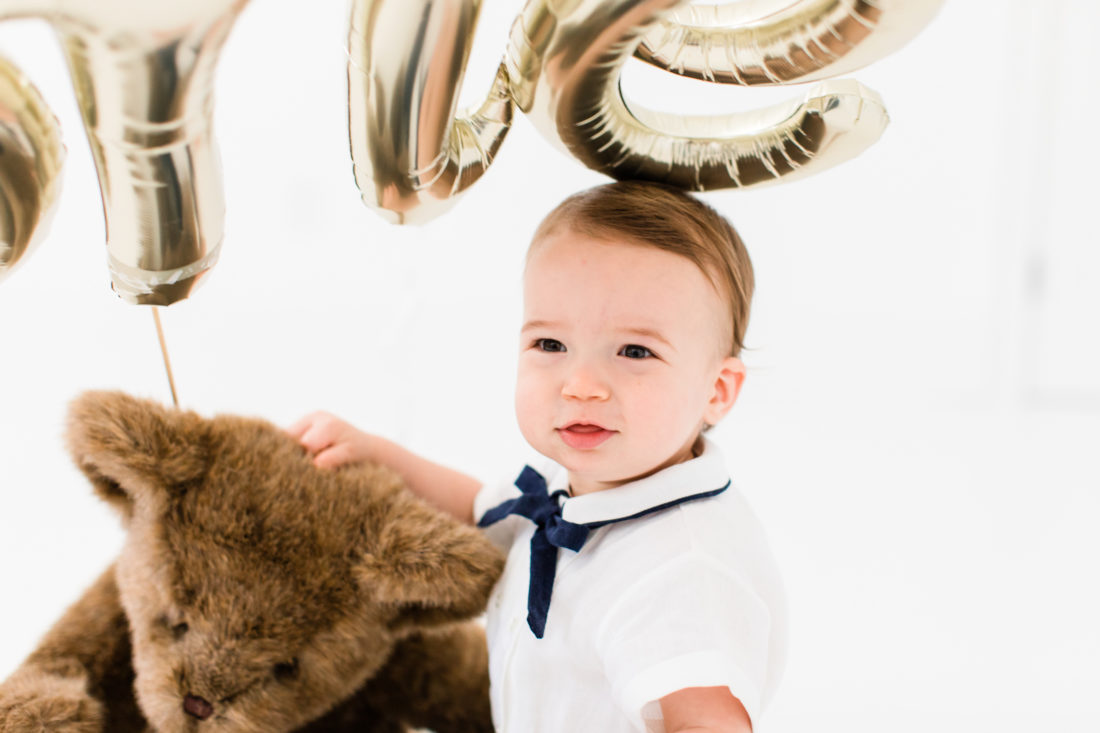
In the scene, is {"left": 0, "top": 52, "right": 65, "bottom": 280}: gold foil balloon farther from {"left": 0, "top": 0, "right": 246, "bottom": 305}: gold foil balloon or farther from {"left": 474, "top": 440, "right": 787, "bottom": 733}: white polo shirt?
{"left": 474, "top": 440, "right": 787, "bottom": 733}: white polo shirt

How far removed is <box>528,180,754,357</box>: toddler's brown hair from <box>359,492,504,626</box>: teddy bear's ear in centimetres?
23

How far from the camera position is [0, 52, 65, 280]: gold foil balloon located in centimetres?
53

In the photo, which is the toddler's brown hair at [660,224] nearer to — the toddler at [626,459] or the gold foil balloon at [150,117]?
the toddler at [626,459]

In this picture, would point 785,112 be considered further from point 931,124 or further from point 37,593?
point 931,124

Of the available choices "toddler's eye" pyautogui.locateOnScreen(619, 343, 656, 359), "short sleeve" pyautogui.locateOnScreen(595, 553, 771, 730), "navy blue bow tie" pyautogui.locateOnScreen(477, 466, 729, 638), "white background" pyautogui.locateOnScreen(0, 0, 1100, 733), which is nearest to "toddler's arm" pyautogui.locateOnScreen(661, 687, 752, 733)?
"short sleeve" pyautogui.locateOnScreen(595, 553, 771, 730)

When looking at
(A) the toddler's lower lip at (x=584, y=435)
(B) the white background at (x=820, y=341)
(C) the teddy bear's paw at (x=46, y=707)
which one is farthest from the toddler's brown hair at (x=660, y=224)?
(C) the teddy bear's paw at (x=46, y=707)

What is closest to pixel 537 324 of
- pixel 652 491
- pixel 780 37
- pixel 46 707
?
pixel 652 491

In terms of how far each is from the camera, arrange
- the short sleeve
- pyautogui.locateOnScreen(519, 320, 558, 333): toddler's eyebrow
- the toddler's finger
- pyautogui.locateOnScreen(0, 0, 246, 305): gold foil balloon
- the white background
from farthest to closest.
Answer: the white background, the toddler's finger, pyautogui.locateOnScreen(519, 320, 558, 333): toddler's eyebrow, the short sleeve, pyautogui.locateOnScreen(0, 0, 246, 305): gold foil balloon

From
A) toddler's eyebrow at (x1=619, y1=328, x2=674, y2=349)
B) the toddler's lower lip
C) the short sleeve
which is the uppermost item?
toddler's eyebrow at (x1=619, y1=328, x2=674, y2=349)

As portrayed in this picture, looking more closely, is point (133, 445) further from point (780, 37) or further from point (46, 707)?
point (780, 37)

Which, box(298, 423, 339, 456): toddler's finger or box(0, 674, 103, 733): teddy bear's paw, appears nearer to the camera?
box(0, 674, 103, 733): teddy bear's paw

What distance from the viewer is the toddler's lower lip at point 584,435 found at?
2.31ft

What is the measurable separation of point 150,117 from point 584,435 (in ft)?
1.16

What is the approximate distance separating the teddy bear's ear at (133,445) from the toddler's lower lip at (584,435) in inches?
10.7
